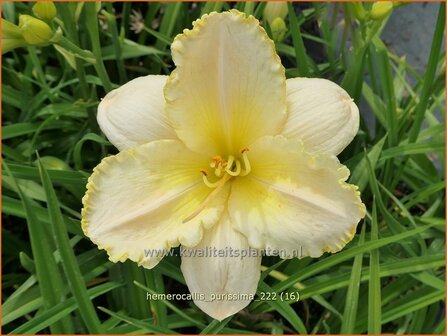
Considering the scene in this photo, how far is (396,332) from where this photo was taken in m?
0.97

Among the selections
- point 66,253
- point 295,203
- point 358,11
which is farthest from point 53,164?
point 358,11

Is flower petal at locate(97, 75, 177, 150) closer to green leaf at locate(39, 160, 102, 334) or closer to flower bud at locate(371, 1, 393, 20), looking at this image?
green leaf at locate(39, 160, 102, 334)

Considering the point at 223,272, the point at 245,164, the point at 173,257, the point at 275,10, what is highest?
the point at 275,10

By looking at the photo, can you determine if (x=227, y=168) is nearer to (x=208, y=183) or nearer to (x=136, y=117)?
(x=208, y=183)

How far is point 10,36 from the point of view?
79 cm

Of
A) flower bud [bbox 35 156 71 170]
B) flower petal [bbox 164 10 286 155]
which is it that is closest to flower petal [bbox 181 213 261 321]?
flower petal [bbox 164 10 286 155]

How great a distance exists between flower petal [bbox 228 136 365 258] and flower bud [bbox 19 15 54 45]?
322mm

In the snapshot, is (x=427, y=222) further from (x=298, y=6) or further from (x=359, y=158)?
(x=298, y=6)

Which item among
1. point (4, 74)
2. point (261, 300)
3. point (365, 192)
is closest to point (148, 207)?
point (261, 300)

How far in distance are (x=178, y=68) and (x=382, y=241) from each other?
0.37 m

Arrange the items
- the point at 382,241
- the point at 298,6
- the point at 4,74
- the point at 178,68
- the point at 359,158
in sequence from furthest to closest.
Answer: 1. the point at 298,6
2. the point at 4,74
3. the point at 359,158
4. the point at 382,241
5. the point at 178,68

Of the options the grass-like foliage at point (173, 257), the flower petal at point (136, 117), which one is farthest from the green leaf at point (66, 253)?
the flower petal at point (136, 117)

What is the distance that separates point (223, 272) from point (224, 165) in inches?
5.6

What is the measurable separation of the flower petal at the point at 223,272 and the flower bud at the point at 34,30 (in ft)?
1.14
